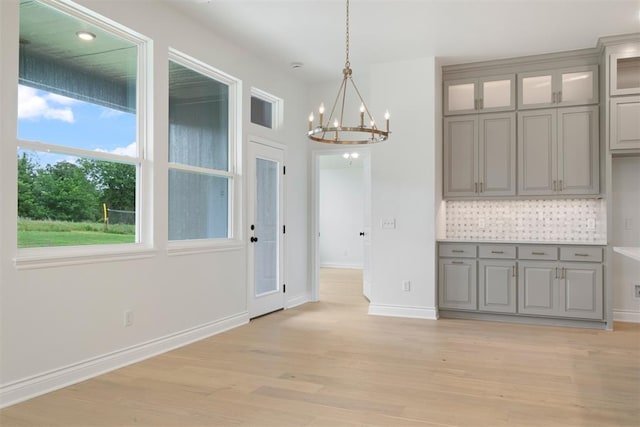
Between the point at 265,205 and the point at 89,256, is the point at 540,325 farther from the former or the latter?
the point at 89,256

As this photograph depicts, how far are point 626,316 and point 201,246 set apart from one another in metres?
4.86

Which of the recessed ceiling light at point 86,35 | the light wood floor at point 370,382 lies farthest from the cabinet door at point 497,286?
the recessed ceiling light at point 86,35

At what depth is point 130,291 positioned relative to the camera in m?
3.84

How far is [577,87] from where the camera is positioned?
5438mm

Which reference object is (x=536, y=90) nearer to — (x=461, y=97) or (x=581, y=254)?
(x=461, y=97)

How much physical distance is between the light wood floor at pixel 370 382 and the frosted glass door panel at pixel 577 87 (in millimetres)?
2604

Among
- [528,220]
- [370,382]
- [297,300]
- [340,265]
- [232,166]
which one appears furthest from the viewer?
[340,265]

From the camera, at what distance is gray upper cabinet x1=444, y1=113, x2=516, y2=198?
5.68 m

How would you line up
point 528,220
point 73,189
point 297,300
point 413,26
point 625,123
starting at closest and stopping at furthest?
point 73,189 < point 413,26 < point 625,123 < point 528,220 < point 297,300

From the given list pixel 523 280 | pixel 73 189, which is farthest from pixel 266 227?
pixel 523 280

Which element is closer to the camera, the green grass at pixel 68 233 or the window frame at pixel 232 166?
the green grass at pixel 68 233

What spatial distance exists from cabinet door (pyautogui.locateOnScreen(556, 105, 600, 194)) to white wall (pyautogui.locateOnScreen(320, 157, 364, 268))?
5.99 metres

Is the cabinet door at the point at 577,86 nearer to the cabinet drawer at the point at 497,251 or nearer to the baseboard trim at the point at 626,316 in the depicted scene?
the cabinet drawer at the point at 497,251

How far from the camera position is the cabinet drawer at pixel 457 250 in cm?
555
